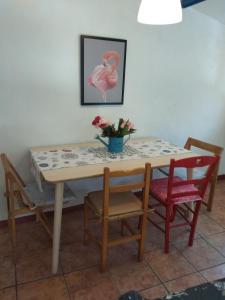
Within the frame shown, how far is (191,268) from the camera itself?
1936 mm

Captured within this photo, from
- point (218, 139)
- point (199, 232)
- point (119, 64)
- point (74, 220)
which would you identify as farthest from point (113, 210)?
point (218, 139)

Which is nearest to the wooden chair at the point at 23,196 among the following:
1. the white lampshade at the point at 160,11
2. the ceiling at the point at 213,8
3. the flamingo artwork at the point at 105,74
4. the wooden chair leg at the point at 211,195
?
the flamingo artwork at the point at 105,74

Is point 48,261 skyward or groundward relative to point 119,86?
groundward

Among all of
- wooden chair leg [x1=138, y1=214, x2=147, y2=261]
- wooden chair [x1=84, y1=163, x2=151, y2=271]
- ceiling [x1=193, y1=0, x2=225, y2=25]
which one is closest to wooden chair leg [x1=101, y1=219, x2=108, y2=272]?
wooden chair [x1=84, y1=163, x2=151, y2=271]

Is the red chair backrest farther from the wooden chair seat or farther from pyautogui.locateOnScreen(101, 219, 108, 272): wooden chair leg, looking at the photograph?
pyautogui.locateOnScreen(101, 219, 108, 272): wooden chair leg

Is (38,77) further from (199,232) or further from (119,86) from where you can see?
(199,232)

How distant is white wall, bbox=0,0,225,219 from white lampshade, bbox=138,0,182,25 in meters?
0.86

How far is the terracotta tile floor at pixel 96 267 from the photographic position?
1707 mm

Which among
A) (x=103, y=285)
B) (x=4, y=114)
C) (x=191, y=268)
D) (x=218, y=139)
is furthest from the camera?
(x=218, y=139)

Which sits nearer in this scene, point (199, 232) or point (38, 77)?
point (38, 77)

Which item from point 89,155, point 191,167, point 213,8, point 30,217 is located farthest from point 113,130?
point 213,8

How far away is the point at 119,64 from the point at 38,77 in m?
0.78

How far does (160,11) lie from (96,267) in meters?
1.81

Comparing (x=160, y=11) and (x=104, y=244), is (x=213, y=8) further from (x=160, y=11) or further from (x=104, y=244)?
(x=104, y=244)
